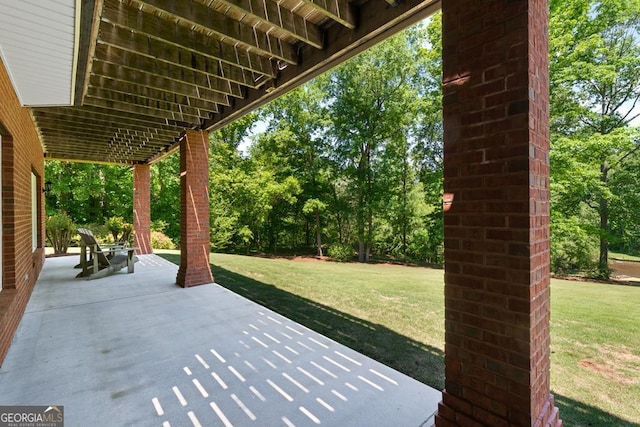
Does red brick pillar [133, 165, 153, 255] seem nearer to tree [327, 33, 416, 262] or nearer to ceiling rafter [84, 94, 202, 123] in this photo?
ceiling rafter [84, 94, 202, 123]

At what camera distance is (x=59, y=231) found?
11.2m

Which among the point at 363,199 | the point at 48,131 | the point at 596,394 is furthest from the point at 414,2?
the point at 363,199

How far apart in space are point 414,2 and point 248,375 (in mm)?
3526

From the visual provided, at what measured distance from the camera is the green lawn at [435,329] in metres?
2.60

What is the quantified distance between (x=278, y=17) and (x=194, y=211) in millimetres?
4500

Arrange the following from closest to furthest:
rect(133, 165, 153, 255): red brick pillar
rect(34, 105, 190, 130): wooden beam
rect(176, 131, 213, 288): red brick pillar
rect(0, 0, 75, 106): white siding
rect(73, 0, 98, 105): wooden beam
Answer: rect(0, 0, 75, 106): white siding → rect(73, 0, 98, 105): wooden beam → rect(34, 105, 190, 130): wooden beam → rect(176, 131, 213, 288): red brick pillar → rect(133, 165, 153, 255): red brick pillar

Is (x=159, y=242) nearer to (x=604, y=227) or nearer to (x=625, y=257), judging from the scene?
(x=604, y=227)

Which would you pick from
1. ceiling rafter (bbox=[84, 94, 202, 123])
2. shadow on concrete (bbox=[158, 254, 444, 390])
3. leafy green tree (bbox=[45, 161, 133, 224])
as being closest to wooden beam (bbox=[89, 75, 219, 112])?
ceiling rafter (bbox=[84, 94, 202, 123])

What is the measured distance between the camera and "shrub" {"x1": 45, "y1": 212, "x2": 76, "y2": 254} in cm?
1107

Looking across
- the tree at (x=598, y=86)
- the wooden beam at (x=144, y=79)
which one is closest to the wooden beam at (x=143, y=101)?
the wooden beam at (x=144, y=79)

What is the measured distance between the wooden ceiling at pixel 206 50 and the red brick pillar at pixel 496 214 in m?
1.09

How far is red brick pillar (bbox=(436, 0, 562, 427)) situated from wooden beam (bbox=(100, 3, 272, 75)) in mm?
2577

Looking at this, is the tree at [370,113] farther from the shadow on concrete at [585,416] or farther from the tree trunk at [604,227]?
the shadow on concrete at [585,416]

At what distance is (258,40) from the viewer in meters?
3.17
